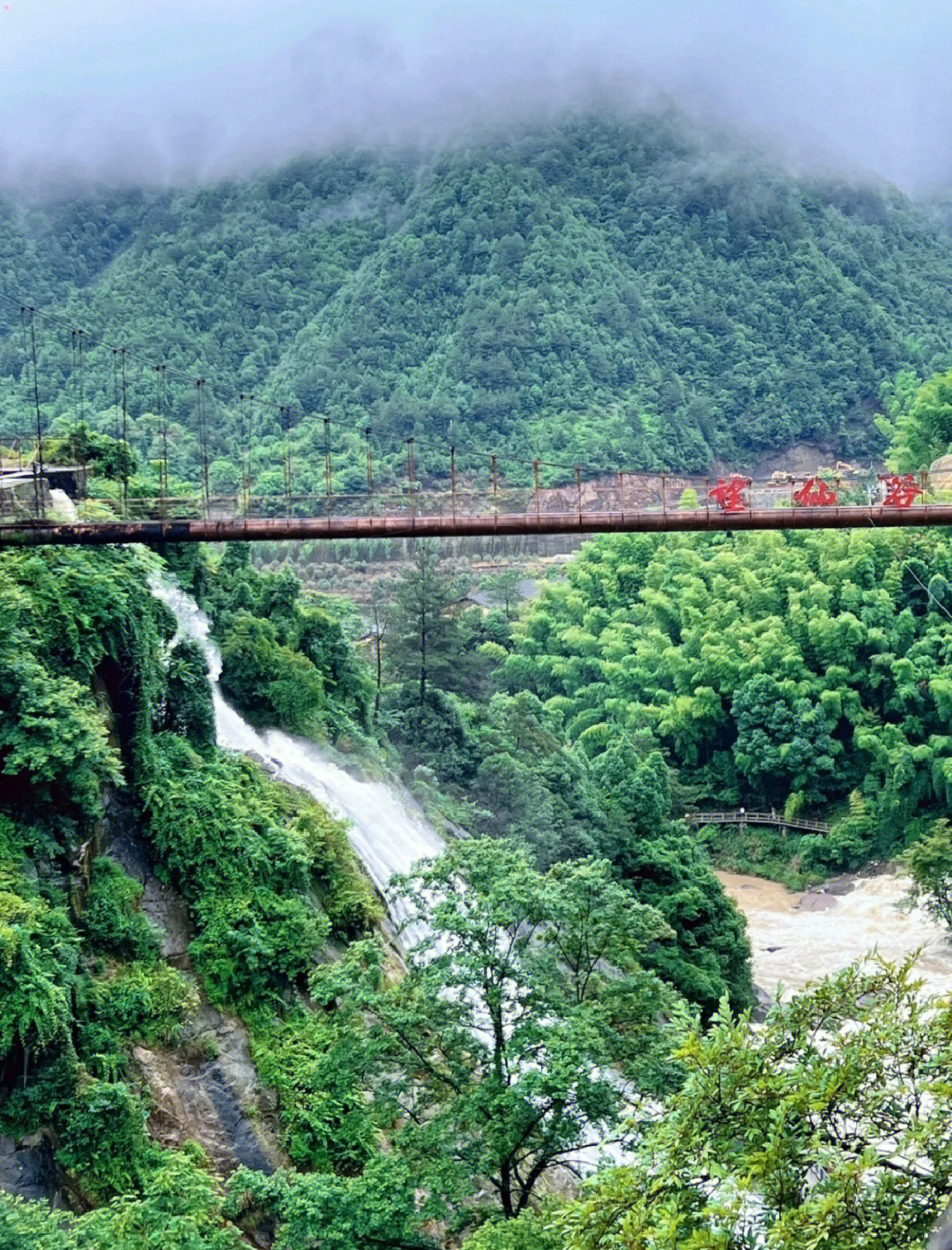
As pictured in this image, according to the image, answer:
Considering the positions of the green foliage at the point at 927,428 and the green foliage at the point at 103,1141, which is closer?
the green foliage at the point at 103,1141

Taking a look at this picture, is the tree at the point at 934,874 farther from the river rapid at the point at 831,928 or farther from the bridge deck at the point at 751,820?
the bridge deck at the point at 751,820

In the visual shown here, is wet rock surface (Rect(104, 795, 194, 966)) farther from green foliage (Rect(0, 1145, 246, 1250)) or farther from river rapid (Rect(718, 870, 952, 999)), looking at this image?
river rapid (Rect(718, 870, 952, 999))

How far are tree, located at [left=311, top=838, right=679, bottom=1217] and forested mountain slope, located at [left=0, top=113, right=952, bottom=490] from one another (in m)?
39.4

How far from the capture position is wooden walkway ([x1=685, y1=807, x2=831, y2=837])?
30.9m

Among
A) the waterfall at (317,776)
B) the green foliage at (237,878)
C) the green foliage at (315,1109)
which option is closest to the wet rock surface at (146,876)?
the green foliage at (237,878)

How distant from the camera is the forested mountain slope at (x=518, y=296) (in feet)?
178

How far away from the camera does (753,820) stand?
3139 cm

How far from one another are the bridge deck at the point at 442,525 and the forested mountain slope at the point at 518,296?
35.0 meters

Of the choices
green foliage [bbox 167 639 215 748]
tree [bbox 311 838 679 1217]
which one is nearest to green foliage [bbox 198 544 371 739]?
green foliage [bbox 167 639 215 748]

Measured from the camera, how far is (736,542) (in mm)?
37625

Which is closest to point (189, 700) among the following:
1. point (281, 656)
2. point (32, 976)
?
point (281, 656)

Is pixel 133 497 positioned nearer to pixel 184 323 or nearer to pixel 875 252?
pixel 184 323

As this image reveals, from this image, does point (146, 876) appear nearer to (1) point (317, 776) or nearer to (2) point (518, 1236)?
(1) point (317, 776)

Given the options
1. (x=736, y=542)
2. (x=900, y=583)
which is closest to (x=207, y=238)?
(x=736, y=542)
